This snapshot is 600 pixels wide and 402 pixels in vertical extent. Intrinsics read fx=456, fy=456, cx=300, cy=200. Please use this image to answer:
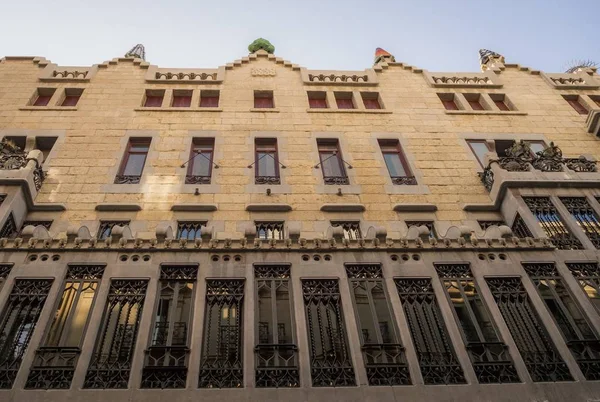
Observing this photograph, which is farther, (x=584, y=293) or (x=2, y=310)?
(x=584, y=293)

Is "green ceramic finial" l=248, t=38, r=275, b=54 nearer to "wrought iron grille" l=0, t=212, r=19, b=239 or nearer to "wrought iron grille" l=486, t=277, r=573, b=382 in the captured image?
"wrought iron grille" l=0, t=212, r=19, b=239

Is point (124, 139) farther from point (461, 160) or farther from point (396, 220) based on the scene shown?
point (461, 160)

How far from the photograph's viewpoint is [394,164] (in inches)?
616

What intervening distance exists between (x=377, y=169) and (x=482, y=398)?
8623 mm

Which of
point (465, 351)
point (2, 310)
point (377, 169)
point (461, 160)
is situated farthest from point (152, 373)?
point (461, 160)

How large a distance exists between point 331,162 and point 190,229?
5.42 metres

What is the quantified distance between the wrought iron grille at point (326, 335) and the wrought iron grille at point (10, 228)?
306 inches

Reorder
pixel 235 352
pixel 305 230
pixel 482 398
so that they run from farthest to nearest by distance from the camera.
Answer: pixel 305 230, pixel 235 352, pixel 482 398

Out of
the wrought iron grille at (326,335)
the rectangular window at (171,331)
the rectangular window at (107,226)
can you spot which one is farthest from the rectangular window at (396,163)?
the rectangular window at (107,226)

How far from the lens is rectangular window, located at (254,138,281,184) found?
1444 cm

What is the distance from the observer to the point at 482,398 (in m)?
7.60

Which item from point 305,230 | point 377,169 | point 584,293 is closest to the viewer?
point 584,293

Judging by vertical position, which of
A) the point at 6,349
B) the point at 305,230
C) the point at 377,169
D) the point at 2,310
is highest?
the point at 377,169

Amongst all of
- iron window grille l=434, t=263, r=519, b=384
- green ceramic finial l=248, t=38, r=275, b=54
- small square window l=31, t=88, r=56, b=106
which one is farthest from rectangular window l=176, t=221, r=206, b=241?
green ceramic finial l=248, t=38, r=275, b=54
